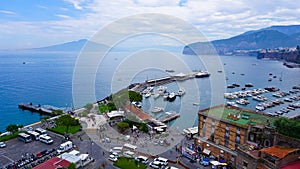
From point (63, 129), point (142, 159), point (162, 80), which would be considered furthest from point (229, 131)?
point (162, 80)

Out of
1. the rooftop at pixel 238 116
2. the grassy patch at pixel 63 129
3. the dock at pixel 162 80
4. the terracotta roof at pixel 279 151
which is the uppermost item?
the rooftop at pixel 238 116

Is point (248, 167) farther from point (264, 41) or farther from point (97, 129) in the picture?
point (264, 41)

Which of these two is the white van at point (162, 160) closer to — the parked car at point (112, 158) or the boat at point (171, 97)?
the parked car at point (112, 158)

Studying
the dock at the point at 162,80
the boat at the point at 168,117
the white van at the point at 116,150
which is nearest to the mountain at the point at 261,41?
the dock at the point at 162,80

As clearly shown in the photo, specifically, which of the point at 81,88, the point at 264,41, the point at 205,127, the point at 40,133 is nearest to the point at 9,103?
the point at 81,88

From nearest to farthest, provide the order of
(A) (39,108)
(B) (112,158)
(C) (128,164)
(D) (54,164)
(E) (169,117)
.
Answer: (D) (54,164), (C) (128,164), (B) (112,158), (E) (169,117), (A) (39,108)

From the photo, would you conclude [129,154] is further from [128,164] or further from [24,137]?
[24,137]

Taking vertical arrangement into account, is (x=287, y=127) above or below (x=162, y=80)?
above
